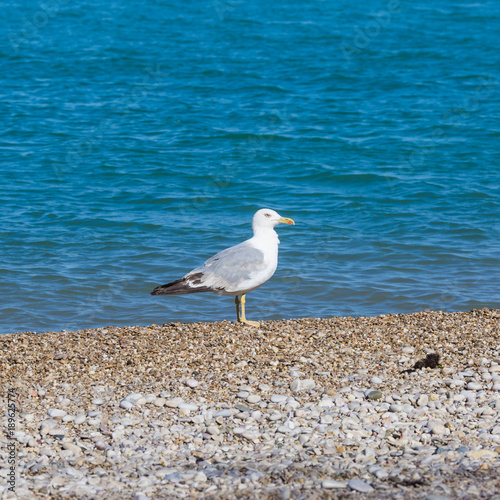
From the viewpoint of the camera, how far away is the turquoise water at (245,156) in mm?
11078

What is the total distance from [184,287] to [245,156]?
9.80 meters

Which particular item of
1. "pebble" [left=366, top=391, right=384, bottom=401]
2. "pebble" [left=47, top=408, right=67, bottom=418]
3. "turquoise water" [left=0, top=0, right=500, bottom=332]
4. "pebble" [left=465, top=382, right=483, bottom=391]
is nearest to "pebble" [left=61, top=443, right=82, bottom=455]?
"pebble" [left=47, top=408, right=67, bottom=418]

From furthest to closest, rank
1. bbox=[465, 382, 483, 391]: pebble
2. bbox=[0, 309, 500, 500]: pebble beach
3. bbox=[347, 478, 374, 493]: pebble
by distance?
bbox=[465, 382, 483, 391]: pebble < bbox=[0, 309, 500, 500]: pebble beach < bbox=[347, 478, 374, 493]: pebble

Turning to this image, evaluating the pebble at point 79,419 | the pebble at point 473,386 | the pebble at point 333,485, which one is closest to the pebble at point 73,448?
the pebble at point 79,419

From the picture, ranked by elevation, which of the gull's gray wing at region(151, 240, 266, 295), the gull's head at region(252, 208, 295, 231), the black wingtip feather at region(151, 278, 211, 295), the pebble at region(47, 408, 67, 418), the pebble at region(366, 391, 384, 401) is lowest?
the pebble at region(47, 408, 67, 418)

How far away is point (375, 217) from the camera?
47.3 feet

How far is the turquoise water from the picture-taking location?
11078 mm

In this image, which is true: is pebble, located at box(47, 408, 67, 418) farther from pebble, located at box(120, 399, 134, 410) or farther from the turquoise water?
the turquoise water

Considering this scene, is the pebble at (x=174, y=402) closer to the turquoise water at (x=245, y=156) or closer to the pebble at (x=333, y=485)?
the pebble at (x=333, y=485)

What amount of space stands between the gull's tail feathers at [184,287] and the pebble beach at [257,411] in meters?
0.43

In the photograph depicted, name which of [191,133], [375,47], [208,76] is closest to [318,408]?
[191,133]

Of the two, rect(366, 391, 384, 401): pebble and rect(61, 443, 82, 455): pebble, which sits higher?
rect(366, 391, 384, 401): pebble

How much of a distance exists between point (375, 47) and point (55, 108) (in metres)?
12.1

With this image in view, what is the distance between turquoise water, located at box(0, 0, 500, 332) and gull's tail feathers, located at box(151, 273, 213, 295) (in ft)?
4.23
